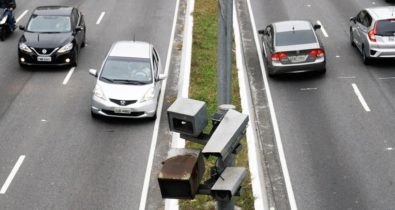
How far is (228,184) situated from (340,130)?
12.6 m

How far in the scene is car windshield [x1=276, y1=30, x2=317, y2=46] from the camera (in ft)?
73.4

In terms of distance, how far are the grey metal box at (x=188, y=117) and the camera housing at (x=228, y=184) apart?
48 centimetres

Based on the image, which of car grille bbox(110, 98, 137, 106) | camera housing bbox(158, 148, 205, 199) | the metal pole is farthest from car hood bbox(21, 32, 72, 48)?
camera housing bbox(158, 148, 205, 199)

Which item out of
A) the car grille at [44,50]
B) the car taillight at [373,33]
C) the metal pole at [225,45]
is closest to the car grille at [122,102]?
the car grille at [44,50]

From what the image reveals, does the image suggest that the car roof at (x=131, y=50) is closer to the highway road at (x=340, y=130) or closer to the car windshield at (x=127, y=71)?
the car windshield at (x=127, y=71)

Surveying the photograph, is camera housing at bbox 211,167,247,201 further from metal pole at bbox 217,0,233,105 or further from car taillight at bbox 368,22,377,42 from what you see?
car taillight at bbox 368,22,377,42

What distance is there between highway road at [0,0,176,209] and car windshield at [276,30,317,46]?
4137 millimetres

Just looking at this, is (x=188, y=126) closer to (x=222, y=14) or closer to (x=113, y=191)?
(x=222, y=14)

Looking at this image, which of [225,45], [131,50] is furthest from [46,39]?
[225,45]

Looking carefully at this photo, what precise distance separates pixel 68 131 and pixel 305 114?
250 inches

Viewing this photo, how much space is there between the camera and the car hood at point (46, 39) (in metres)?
23.2

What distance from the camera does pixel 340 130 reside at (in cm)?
1823

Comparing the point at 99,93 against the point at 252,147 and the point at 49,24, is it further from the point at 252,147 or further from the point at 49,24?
the point at 49,24

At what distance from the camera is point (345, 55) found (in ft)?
81.1
